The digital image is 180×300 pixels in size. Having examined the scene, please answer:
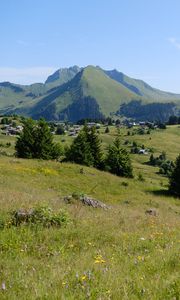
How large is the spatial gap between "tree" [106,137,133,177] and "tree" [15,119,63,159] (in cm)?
951

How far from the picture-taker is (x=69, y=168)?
150 feet

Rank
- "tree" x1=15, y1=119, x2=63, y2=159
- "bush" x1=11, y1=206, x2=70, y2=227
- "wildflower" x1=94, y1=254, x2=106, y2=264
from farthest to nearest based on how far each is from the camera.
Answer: "tree" x1=15, y1=119, x2=63, y2=159, "bush" x1=11, y1=206, x2=70, y2=227, "wildflower" x1=94, y1=254, x2=106, y2=264

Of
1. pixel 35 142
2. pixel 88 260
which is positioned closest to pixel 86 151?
pixel 35 142

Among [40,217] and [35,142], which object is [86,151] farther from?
[40,217]

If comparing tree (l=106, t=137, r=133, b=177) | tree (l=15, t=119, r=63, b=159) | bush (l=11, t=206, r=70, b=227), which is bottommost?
tree (l=106, t=137, r=133, b=177)

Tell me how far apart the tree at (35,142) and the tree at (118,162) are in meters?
9.51

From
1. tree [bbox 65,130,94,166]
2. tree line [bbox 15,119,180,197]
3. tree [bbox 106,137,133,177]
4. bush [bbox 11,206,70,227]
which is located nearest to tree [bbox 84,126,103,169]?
tree line [bbox 15,119,180,197]

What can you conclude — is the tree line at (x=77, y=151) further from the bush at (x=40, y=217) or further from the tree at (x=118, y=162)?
the bush at (x=40, y=217)

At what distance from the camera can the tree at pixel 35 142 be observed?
56.8m

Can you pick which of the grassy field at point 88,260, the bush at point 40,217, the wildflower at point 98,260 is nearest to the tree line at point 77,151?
the grassy field at point 88,260

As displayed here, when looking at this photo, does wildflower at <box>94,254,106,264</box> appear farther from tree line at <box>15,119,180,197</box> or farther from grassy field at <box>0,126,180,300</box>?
tree line at <box>15,119,180,197</box>

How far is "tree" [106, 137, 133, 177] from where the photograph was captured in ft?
187

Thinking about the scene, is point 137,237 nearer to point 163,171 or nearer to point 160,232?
point 160,232

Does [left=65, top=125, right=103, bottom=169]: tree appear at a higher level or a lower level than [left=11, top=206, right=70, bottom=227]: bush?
lower
